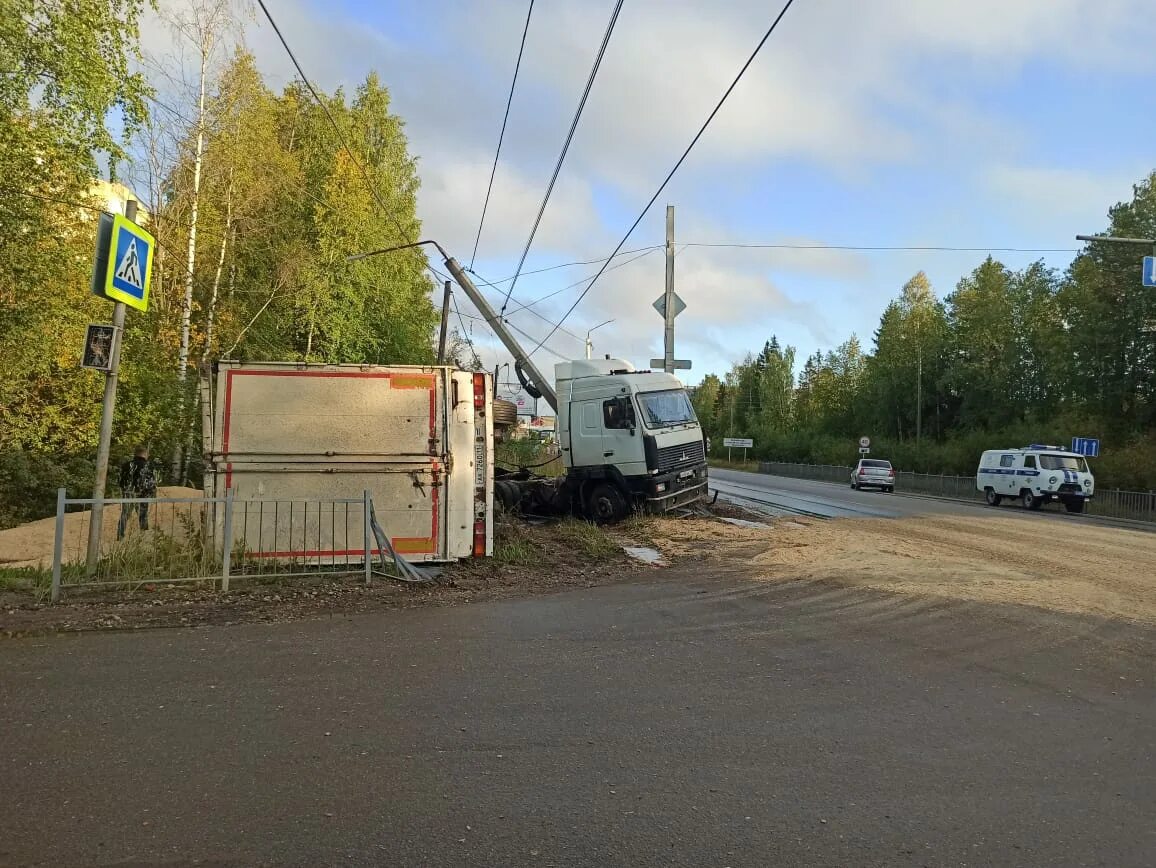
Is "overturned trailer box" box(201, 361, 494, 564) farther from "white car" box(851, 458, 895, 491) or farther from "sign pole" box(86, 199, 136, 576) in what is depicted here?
"white car" box(851, 458, 895, 491)

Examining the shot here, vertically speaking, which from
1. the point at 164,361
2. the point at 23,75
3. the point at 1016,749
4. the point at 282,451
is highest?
the point at 23,75

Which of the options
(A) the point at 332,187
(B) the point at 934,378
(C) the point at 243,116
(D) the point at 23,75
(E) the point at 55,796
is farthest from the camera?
(B) the point at 934,378

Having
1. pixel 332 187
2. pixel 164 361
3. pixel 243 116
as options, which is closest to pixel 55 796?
pixel 164 361

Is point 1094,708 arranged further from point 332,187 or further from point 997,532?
point 332,187

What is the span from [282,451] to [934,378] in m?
69.1

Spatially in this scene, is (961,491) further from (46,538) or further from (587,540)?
(46,538)

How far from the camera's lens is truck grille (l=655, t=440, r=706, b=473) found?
16.2 meters

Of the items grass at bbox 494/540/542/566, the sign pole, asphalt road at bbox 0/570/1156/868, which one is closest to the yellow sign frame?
the sign pole

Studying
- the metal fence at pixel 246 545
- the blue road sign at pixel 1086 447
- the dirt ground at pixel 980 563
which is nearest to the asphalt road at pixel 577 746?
the dirt ground at pixel 980 563

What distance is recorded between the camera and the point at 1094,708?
526 centimetres

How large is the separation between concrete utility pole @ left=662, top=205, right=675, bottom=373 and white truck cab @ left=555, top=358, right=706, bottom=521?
539 centimetres

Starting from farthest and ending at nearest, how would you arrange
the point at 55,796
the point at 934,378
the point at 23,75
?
the point at 934,378
the point at 23,75
the point at 55,796

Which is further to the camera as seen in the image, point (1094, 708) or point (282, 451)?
point (282, 451)

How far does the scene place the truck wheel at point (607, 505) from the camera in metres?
16.5
